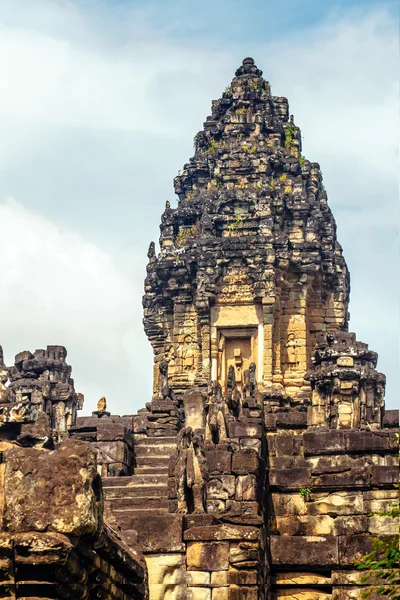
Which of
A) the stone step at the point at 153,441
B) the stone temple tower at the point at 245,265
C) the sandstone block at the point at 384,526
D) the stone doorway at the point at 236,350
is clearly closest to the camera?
the sandstone block at the point at 384,526

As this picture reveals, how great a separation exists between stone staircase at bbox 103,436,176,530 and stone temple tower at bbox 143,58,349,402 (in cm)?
935

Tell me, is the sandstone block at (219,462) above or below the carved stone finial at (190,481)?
above

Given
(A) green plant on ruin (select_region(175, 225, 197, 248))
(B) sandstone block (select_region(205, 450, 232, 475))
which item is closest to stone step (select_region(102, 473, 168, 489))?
(B) sandstone block (select_region(205, 450, 232, 475))

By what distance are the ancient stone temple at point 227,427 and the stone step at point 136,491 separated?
0.12ft

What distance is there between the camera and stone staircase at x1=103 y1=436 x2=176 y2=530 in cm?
2233

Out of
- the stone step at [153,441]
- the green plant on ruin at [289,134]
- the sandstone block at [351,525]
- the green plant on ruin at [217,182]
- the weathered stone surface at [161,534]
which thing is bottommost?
the weathered stone surface at [161,534]

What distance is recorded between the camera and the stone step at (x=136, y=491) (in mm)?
23939

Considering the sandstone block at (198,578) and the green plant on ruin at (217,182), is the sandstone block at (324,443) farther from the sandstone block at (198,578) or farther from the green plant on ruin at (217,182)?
the green plant on ruin at (217,182)

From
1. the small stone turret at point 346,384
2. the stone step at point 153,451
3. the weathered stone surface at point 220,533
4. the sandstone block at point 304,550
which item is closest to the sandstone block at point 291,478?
the sandstone block at point 304,550

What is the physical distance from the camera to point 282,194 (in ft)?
136

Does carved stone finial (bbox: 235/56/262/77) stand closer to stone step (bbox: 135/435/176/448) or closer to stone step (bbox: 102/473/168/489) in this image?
stone step (bbox: 135/435/176/448)

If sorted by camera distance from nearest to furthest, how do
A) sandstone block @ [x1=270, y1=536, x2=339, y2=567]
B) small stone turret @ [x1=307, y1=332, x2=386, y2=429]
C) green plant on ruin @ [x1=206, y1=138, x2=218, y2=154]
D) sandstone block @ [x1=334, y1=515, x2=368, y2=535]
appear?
1. sandstone block @ [x1=270, y1=536, x2=339, y2=567]
2. sandstone block @ [x1=334, y1=515, x2=368, y2=535]
3. small stone turret @ [x1=307, y1=332, x2=386, y2=429]
4. green plant on ruin @ [x1=206, y1=138, x2=218, y2=154]

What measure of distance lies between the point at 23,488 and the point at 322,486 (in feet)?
48.6

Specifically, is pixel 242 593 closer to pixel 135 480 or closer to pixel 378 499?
pixel 378 499
